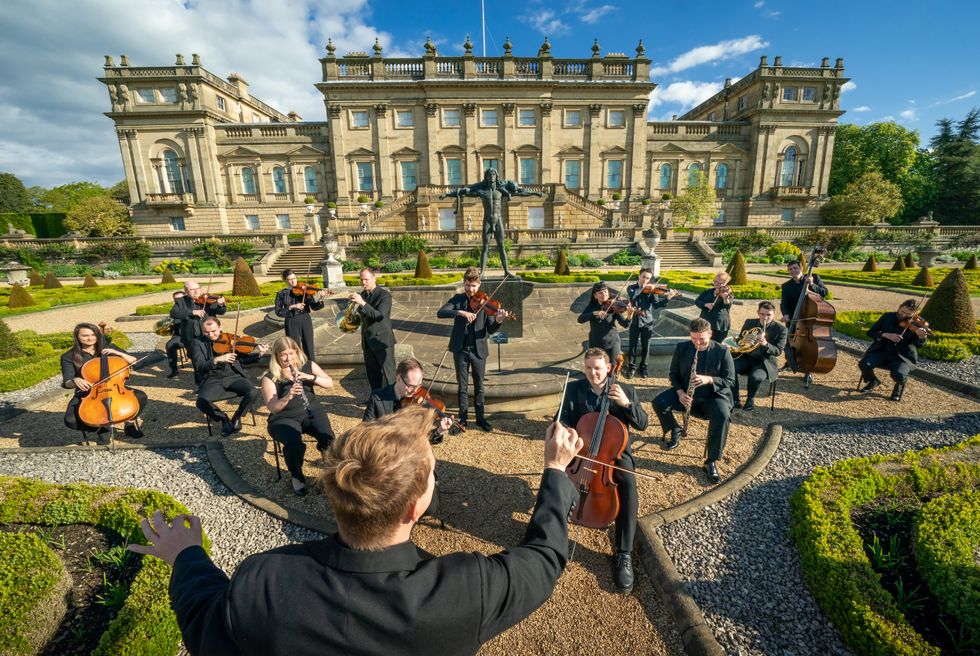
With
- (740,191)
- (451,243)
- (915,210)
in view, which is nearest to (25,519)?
(451,243)

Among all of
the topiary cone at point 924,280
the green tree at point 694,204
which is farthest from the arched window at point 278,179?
the topiary cone at point 924,280

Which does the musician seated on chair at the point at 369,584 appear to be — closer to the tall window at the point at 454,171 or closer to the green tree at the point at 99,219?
the tall window at the point at 454,171

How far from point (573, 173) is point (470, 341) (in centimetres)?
3441

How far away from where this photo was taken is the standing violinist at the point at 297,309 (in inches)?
285

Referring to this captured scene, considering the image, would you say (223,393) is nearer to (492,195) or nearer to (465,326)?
(465,326)

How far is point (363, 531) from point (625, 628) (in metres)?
2.71

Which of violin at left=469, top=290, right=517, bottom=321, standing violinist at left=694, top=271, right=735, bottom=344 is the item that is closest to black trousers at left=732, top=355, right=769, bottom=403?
standing violinist at left=694, top=271, right=735, bottom=344

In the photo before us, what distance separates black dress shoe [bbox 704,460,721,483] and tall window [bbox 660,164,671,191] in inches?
1519

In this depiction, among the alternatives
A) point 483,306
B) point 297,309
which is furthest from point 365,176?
point 483,306

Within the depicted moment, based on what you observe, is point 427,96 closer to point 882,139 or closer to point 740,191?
point 740,191

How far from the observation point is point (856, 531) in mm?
3709

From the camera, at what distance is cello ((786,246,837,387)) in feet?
23.0

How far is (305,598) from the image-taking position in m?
1.31

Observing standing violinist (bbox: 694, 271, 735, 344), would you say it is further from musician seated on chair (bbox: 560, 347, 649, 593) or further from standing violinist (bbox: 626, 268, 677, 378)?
musician seated on chair (bbox: 560, 347, 649, 593)
